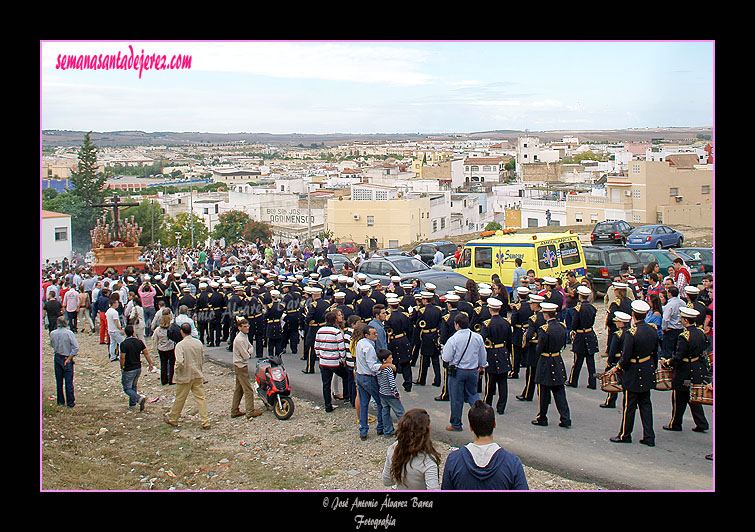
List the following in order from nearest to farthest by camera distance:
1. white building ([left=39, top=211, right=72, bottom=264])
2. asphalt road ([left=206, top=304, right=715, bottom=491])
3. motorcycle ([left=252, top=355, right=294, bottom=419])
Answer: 1. asphalt road ([left=206, top=304, right=715, bottom=491])
2. motorcycle ([left=252, top=355, right=294, bottom=419])
3. white building ([left=39, top=211, right=72, bottom=264])

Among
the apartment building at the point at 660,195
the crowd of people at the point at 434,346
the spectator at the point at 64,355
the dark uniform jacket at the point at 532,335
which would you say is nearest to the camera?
the crowd of people at the point at 434,346

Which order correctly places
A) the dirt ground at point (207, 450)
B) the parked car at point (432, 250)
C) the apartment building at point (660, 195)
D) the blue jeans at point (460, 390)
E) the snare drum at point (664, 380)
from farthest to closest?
1. the apartment building at point (660, 195)
2. the parked car at point (432, 250)
3. the blue jeans at point (460, 390)
4. the snare drum at point (664, 380)
5. the dirt ground at point (207, 450)

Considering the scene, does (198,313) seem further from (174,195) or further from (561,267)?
(174,195)

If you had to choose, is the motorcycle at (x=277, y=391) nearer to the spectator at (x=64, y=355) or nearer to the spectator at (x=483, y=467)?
the spectator at (x=64, y=355)

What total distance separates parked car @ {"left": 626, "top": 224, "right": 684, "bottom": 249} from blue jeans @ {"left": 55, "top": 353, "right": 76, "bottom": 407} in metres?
22.4

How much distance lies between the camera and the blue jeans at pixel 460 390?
9.93 metres

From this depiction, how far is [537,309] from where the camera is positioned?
1141 centimetres

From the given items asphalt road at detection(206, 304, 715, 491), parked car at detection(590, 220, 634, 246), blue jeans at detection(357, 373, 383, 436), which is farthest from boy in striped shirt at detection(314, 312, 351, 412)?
parked car at detection(590, 220, 634, 246)

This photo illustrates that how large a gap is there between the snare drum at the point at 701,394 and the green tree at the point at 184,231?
229 ft

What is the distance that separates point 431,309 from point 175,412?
15.0ft

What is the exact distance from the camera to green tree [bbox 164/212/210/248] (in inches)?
3022

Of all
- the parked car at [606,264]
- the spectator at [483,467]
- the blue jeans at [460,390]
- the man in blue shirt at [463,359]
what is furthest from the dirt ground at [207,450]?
the parked car at [606,264]

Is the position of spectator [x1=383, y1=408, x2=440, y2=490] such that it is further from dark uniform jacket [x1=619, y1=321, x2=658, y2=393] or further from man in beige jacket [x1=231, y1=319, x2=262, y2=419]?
man in beige jacket [x1=231, y1=319, x2=262, y2=419]

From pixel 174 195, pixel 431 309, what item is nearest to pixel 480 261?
pixel 431 309
